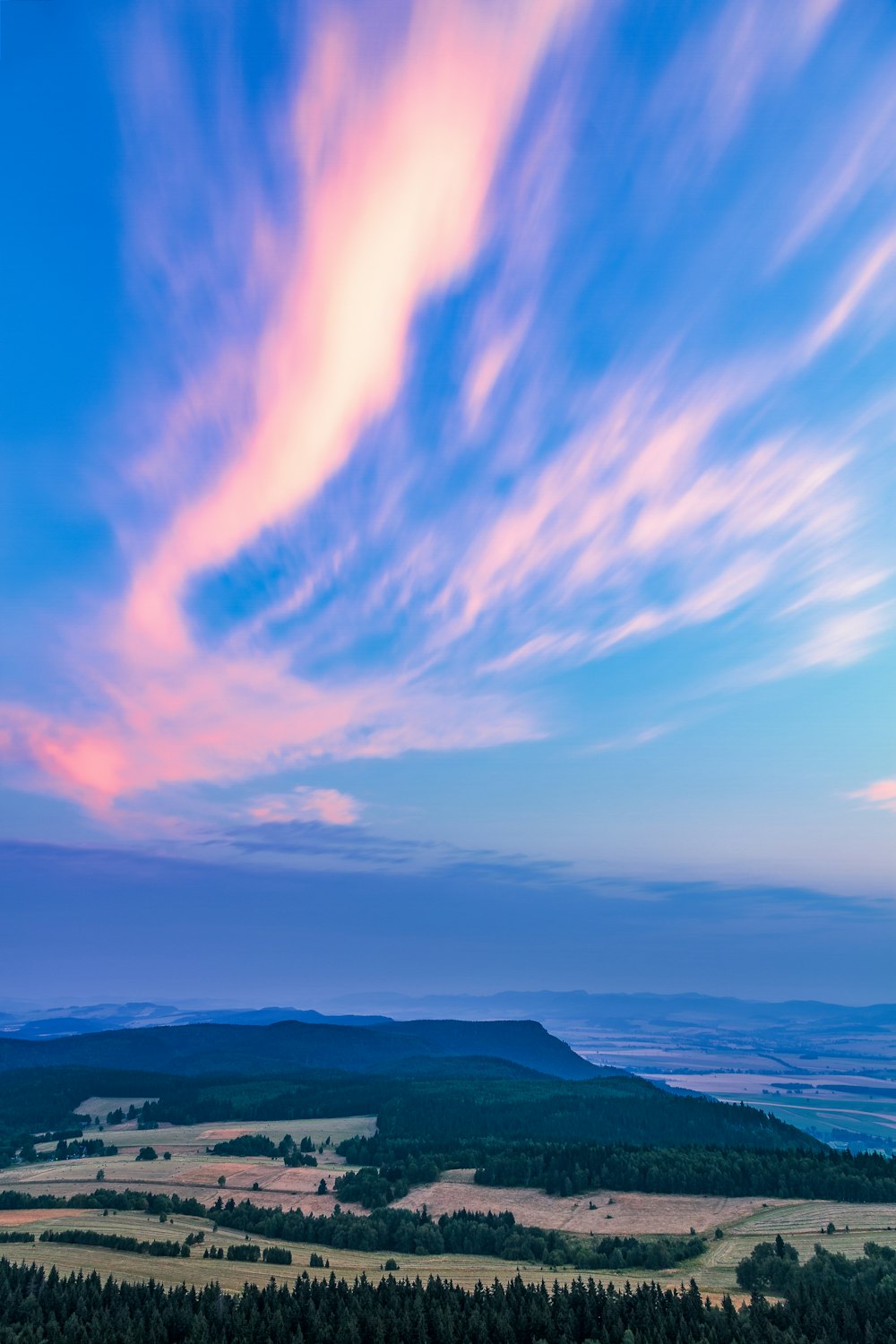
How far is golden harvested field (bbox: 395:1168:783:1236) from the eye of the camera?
141 metres

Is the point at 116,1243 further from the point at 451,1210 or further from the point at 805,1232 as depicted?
the point at 805,1232

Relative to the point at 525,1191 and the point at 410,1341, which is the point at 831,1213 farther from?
the point at 410,1341

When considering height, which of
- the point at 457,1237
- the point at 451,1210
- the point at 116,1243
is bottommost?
the point at 451,1210

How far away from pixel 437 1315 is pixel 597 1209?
89790mm

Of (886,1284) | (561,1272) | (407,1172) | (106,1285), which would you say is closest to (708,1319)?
(886,1284)

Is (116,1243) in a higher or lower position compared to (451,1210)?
higher

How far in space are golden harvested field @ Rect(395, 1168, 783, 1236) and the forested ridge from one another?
168 feet

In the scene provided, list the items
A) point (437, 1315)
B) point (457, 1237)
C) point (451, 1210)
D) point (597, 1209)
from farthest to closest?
point (451, 1210) < point (597, 1209) < point (457, 1237) < point (437, 1315)

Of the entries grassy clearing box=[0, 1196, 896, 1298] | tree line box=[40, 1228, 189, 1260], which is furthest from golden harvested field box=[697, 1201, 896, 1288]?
tree line box=[40, 1228, 189, 1260]

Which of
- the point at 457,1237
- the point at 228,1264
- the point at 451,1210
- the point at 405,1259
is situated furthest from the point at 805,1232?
the point at 228,1264

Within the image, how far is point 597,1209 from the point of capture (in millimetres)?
155500

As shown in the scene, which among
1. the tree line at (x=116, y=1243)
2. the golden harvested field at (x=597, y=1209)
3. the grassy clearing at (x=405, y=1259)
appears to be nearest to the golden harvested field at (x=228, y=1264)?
the grassy clearing at (x=405, y=1259)

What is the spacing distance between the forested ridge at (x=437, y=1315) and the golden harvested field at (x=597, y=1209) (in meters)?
51.1

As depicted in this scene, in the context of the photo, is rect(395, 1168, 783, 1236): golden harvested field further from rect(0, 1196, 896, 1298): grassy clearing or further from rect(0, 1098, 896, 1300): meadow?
rect(0, 1196, 896, 1298): grassy clearing
